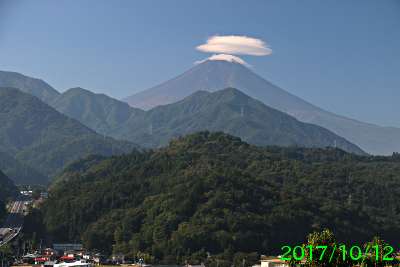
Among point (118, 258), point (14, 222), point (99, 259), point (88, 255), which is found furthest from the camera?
point (14, 222)

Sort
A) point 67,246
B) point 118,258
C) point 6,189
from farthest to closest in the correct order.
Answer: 1. point 6,189
2. point 67,246
3. point 118,258

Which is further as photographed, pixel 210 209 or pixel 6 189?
pixel 6 189

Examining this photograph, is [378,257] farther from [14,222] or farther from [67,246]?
[14,222]

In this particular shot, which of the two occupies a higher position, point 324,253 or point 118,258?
point 324,253

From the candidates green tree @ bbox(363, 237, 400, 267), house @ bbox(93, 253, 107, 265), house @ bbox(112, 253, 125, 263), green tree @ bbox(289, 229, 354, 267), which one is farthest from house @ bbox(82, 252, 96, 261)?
green tree @ bbox(363, 237, 400, 267)

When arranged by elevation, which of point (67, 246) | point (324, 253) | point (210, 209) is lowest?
point (67, 246)

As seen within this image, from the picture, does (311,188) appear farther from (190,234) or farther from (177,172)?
(190,234)

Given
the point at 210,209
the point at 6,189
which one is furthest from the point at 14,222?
the point at 6,189

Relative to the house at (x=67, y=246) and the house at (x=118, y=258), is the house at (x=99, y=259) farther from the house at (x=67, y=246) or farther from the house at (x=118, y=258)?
the house at (x=67, y=246)

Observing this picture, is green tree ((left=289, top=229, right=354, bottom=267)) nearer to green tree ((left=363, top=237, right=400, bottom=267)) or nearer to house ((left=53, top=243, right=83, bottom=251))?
green tree ((left=363, top=237, right=400, bottom=267))
